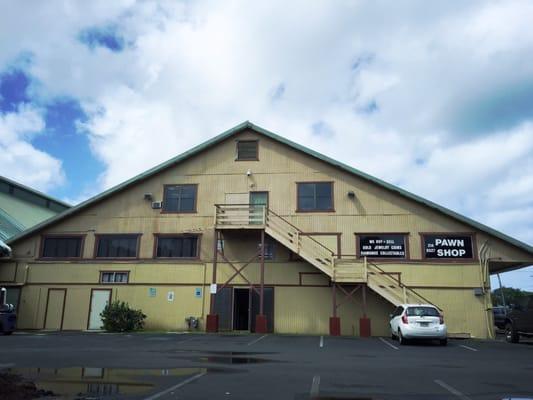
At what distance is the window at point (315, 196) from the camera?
25.5 meters

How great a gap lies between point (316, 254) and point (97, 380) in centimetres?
1626

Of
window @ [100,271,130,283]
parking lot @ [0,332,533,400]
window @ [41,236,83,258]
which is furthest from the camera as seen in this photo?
window @ [41,236,83,258]

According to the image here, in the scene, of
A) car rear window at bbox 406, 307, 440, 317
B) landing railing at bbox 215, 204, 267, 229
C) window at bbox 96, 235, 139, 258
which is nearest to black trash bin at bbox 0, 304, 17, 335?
window at bbox 96, 235, 139, 258

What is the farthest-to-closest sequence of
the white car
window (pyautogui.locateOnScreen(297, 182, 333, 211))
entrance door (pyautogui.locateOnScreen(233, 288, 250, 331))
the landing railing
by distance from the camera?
1. window (pyautogui.locateOnScreen(297, 182, 333, 211))
2. entrance door (pyautogui.locateOnScreen(233, 288, 250, 331))
3. the landing railing
4. the white car

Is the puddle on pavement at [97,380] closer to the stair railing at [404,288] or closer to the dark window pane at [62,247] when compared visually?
the stair railing at [404,288]

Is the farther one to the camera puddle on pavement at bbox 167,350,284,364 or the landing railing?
the landing railing

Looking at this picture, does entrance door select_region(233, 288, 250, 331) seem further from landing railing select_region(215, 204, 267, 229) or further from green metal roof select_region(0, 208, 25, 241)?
green metal roof select_region(0, 208, 25, 241)

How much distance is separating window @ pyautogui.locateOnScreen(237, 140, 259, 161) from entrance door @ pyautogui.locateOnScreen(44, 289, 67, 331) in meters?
11.7

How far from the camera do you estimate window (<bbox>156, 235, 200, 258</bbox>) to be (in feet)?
84.8

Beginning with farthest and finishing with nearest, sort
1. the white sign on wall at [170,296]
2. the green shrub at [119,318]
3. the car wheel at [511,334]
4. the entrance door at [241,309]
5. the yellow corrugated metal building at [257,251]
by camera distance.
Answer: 1. the white sign on wall at [170,296]
2. the entrance door at [241,309]
3. the green shrub at [119,318]
4. the yellow corrugated metal building at [257,251]
5. the car wheel at [511,334]

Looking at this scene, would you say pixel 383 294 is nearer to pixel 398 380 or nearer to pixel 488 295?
pixel 488 295

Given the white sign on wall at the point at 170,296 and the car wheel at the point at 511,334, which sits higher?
the white sign on wall at the point at 170,296

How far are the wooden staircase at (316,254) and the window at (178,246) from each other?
2.25 meters

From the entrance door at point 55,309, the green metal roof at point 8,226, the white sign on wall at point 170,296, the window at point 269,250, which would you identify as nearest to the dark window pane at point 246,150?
the window at point 269,250
